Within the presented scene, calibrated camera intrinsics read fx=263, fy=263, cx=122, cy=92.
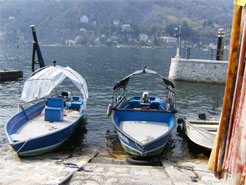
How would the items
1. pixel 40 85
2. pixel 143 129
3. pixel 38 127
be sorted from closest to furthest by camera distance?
pixel 143 129 < pixel 38 127 < pixel 40 85

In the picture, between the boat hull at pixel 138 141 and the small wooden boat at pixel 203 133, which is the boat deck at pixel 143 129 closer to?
the boat hull at pixel 138 141

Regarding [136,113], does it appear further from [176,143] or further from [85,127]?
[85,127]

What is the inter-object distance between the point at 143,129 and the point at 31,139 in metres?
5.45

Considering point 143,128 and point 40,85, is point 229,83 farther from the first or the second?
point 40,85

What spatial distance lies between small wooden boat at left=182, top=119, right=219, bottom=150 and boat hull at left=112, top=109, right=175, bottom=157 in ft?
4.45

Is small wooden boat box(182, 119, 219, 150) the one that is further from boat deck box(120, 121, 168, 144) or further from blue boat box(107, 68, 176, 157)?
boat deck box(120, 121, 168, 144)

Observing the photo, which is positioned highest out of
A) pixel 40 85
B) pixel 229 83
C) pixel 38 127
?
pixel 229 83

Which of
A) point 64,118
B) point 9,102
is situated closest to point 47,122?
point 64,118

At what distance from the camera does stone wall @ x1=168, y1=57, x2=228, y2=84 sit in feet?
105

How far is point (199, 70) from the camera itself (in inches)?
1305

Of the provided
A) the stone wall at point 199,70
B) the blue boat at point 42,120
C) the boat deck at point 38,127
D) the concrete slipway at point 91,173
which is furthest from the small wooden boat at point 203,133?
the stone wall at point 199,70

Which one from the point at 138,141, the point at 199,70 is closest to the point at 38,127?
the point at 138,141

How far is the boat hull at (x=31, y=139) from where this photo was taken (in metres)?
11.5

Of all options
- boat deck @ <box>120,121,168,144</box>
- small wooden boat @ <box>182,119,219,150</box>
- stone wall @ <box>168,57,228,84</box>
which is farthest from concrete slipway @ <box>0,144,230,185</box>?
stone wall @ <box>168,57,228,84</box>
